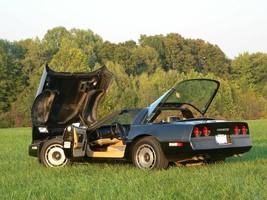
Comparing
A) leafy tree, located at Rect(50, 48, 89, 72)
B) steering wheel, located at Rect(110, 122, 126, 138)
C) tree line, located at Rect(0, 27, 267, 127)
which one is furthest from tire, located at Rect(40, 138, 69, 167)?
tree line, located at Rect(0, 27, 267, 127)

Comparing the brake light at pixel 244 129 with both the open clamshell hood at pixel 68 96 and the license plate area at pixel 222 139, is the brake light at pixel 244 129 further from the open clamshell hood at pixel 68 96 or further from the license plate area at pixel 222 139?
the open clamshell hood at pixel 68 96

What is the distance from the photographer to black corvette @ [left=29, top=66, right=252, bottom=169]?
→ 8625mm

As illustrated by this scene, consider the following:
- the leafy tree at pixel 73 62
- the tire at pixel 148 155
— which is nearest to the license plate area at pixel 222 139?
the tire at pixel 148 155

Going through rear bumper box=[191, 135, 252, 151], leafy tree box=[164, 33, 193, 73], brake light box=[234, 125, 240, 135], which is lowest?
rear bumper box=[191, 135, 252, 151]

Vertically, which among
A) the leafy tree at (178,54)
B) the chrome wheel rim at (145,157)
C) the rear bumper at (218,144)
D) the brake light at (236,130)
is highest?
the leafy tree at (178,54)

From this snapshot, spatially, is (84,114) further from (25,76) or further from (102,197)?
(25,76)

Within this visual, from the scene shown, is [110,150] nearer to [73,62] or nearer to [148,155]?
[148,155]

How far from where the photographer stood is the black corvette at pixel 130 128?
8.62 meters

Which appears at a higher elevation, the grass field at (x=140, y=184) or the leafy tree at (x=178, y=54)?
the leafy tree at (x=178, y=54)

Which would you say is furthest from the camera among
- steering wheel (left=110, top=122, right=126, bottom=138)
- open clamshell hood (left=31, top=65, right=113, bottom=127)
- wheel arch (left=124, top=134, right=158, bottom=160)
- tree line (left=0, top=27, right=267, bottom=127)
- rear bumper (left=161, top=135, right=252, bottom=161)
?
tree line (left=0, top=27, right=267, bottom=127)

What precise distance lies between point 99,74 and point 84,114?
0.87 meters

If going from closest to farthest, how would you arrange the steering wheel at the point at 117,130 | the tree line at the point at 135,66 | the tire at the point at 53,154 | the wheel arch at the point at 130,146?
the wheel arch at the point at 130,146, the steering wheel at the point at 117,130, the tire at the point at 53,154, the tree line at the point at 135,66

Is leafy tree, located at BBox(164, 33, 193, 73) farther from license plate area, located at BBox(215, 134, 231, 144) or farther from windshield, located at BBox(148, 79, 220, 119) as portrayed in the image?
license plate area, located at BBox(215, 134, 231, 144)

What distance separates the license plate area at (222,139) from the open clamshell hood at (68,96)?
2.82 meters
